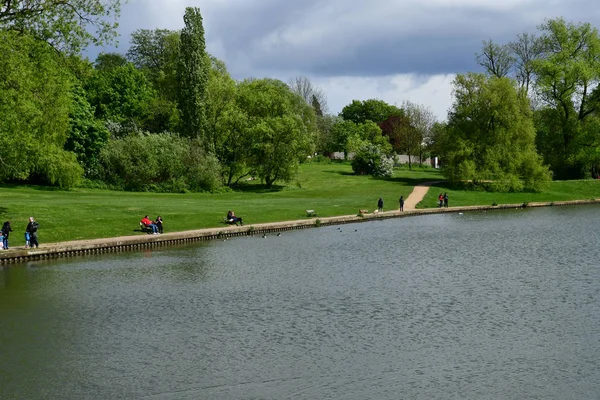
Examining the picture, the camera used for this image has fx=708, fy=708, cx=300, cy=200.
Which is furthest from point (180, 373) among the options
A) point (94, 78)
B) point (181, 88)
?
point (94, 78)

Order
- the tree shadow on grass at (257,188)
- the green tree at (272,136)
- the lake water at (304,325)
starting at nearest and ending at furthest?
1. the lake water at (304,325)
2. the tree shadow on grass at (257,188)
3. the green tree at (272,136)

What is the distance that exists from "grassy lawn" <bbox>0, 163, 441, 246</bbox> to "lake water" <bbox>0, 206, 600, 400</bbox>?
737cm

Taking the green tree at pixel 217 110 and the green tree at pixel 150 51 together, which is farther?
the green tree at pixel 150 51

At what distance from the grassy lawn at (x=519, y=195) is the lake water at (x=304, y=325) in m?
38.6

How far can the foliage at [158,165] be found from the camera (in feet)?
261

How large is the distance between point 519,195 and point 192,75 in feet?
142

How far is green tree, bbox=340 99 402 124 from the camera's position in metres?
187

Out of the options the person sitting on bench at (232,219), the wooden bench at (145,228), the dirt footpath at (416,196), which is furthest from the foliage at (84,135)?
the dirt footpath at (416,196)

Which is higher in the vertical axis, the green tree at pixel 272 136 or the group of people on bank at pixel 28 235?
the green tree at pixel 272 136

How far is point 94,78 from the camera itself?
331ft

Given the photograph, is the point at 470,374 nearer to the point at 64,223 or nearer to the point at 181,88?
the point at 64,223

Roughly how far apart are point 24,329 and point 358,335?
11.6m

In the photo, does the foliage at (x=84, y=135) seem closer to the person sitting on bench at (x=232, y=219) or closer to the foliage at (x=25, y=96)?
the foliage at (x=25, y=96)

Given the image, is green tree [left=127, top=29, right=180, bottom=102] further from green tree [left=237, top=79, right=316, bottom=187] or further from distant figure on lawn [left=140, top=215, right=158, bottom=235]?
distant figure on lawn [left=140, top=215, right=158, bottom=235]
